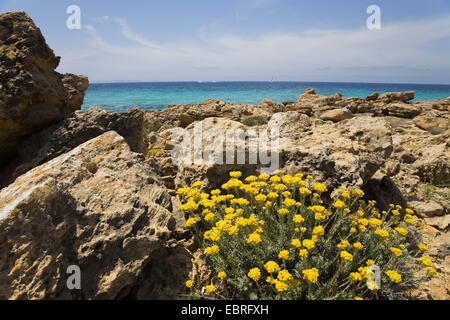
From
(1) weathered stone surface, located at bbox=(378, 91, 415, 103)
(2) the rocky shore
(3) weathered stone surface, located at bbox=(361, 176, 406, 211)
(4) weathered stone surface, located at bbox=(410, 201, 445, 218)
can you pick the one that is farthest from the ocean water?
(4) weathered stone surface, located at bbox=(410, 201, 445, 218)

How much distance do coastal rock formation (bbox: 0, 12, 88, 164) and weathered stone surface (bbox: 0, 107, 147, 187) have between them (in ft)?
0.66

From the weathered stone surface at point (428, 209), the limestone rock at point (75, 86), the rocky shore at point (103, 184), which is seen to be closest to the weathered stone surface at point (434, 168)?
the rocky shore at point (103, 184)

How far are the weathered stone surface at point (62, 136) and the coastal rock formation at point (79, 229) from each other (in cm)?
97

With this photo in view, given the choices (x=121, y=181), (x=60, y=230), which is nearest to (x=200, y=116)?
(x=121, y=181)

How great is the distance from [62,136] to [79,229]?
7.49 feet

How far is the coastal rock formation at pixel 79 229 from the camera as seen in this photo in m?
2.19

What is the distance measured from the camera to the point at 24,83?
12.1 feet

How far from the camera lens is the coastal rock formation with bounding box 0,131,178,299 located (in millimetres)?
2186

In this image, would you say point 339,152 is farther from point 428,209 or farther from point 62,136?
point 62,136

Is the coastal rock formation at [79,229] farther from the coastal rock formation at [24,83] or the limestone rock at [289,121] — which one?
the limestone rock at [289,121]
